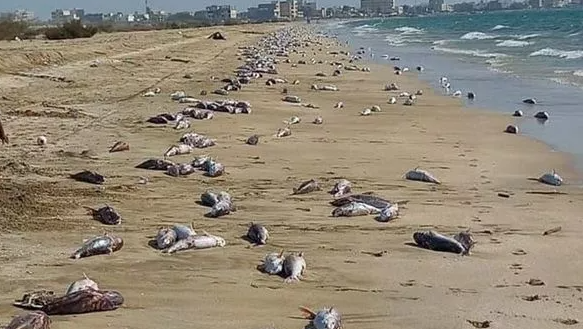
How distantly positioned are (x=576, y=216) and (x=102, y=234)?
4482 millimetres

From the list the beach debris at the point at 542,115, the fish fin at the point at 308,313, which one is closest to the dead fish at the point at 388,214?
the fish fin at the point at 308,313

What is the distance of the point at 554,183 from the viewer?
33.6 ft

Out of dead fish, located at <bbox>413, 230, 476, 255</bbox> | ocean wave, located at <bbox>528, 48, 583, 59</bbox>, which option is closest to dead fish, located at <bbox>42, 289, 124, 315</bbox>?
dead fish, located at <bbox>413, 230, 476, 255</bbox>

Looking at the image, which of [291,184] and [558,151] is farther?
[558,151]

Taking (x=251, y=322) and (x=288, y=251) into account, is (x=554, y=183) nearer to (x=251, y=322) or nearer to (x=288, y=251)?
(x=288, y=251)

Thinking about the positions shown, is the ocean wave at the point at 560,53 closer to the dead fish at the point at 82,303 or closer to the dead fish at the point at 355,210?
the dead fish at the point at 355,210

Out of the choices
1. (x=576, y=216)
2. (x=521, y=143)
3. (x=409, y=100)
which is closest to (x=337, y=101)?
(x=409, y=100)

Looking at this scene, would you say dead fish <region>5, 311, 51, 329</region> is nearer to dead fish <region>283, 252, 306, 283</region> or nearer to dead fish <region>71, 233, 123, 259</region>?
dead fish <region>71, 233, 123, 259</region>

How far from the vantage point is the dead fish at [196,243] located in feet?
22.6

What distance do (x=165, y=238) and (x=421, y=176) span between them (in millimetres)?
4218

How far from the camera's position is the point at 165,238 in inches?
275

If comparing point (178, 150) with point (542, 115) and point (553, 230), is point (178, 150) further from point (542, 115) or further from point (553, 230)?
point (542, 115)

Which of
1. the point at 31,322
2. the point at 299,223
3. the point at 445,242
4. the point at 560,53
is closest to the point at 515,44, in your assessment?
the point at 560,53

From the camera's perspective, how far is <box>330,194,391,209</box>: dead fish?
8.49 meters
